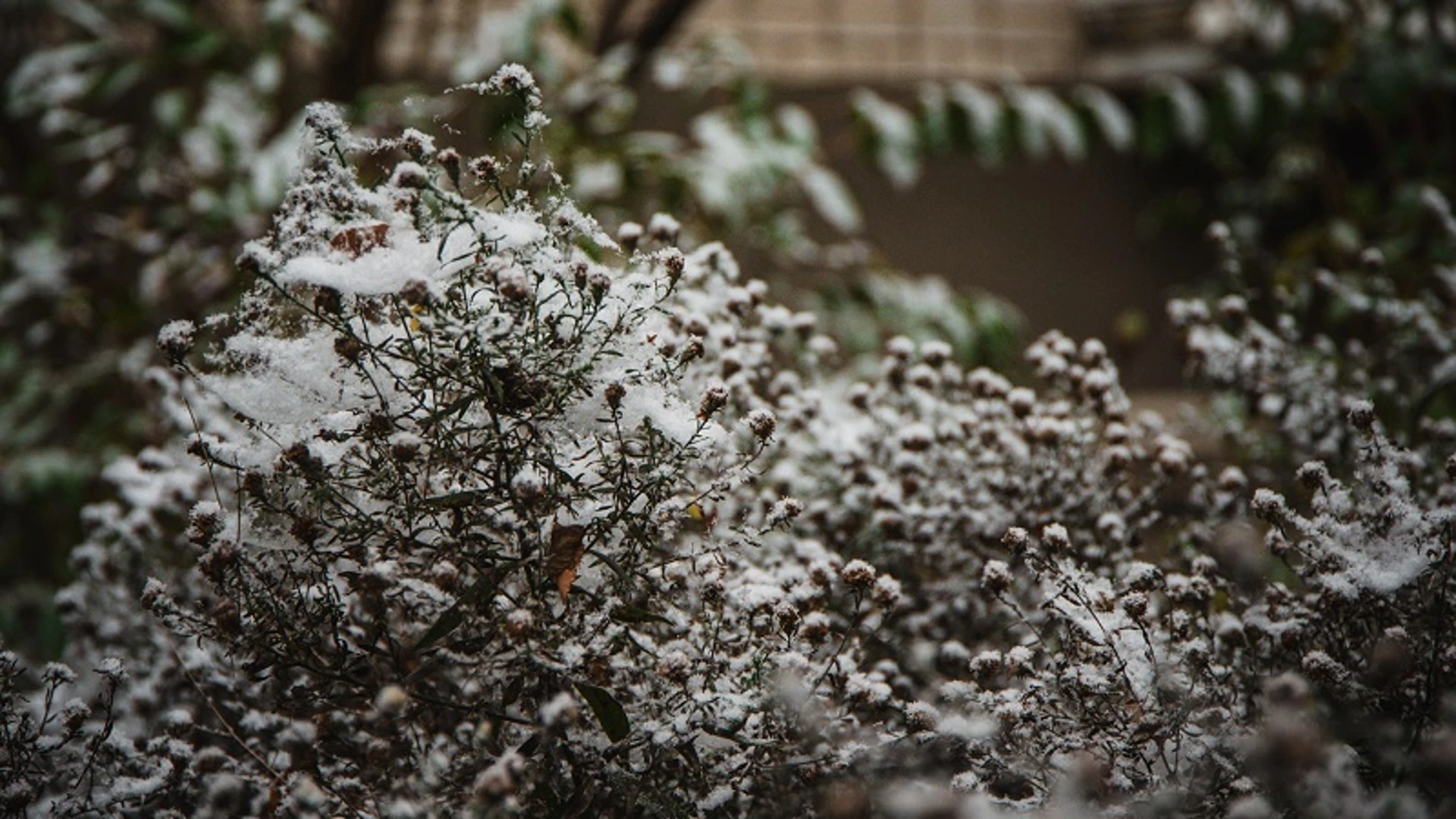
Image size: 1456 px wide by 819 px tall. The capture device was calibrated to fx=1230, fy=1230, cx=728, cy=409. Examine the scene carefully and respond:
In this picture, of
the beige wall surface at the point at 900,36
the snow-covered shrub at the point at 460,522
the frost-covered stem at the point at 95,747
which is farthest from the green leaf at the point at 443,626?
the beige wall surface at the point at 900,36

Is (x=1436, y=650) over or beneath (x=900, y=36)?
beneath

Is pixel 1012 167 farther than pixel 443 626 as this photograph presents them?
Yes

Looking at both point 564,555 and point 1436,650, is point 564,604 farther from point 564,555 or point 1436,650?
point 1436,650

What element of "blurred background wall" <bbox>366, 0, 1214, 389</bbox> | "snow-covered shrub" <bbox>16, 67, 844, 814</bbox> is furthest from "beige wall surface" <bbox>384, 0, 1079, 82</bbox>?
"snow-covered shrub" <bbox>16, 67, 844, 814</bbox>

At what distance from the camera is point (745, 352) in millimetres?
1190

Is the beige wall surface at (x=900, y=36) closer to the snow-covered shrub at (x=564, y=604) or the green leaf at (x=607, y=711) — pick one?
the snow-covered shrub at (x=564, y=604)

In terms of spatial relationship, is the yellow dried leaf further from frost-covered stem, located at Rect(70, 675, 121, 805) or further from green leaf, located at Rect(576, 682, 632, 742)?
frost-covered stem, located at Rect(70, 675, 121, 805)

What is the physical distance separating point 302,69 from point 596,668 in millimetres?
2773

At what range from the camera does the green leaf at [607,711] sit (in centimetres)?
80

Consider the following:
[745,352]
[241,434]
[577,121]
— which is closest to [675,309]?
[745,352]

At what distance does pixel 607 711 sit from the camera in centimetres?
80

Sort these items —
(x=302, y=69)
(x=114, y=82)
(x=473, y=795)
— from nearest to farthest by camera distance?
(x=473, y=795)
(x=114, y=82)
(x=302, y=69)

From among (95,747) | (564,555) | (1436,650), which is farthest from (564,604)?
(1436,650)

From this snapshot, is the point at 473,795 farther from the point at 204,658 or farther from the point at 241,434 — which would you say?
the point at 241,434
